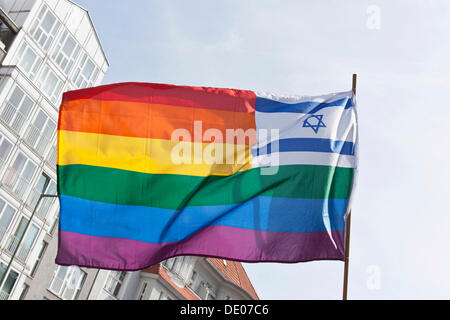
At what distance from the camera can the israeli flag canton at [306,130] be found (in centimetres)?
1025

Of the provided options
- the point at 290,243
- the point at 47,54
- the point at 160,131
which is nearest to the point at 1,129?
the point at 47,54

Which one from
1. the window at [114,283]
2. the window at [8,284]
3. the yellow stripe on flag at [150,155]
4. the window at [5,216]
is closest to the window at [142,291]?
the window at [114,283]

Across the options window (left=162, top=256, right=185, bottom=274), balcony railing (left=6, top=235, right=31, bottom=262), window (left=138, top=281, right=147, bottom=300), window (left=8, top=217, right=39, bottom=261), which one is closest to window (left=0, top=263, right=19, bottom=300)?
balcony railing (left=6, top=235, right=31, bottom=262)

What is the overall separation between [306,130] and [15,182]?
26159 millimetres

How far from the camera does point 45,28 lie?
36.4 m

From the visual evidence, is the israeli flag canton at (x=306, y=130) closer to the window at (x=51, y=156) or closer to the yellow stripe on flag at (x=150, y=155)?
the yellow stripe on flag at (x=150, y=155)

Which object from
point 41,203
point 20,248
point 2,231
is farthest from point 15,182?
point 20,248

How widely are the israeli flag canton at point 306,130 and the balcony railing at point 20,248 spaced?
25329mm

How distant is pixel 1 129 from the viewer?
105 ft

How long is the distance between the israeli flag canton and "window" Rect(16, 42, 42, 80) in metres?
27.0

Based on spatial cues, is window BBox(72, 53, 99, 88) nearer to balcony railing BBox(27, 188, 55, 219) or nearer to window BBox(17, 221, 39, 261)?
balcony railing BBox(27, 188, 55, 219)

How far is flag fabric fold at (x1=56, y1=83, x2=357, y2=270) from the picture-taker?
369 inches

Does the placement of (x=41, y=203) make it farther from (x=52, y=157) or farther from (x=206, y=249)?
(x=206, y=249)
